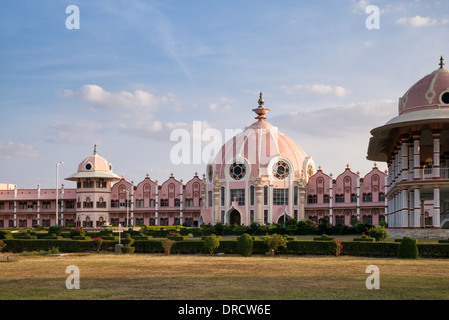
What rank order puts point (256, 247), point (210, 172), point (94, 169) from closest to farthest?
1. point (256, 247)
2. point (210, 172)
3. point (94, 169)

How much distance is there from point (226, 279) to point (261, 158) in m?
53.7

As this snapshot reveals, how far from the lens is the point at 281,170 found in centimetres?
7188

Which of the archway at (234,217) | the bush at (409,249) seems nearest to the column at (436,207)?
the bush at (409,249)

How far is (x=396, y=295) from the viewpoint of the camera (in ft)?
50.0

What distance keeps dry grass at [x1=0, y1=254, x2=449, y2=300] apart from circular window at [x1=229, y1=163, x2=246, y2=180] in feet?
147

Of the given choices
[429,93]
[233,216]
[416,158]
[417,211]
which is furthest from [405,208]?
[233,216]

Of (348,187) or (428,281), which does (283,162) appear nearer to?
(348,187)

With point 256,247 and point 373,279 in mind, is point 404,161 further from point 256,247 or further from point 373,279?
point 373,279

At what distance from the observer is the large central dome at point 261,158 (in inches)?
2817

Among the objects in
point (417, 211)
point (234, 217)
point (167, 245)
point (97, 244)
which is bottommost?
point (234, 217)

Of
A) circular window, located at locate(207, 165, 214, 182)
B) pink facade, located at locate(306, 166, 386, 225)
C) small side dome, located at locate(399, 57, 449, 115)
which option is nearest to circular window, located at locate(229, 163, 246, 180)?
circular window, located at locate(207, 165, 214, 182)

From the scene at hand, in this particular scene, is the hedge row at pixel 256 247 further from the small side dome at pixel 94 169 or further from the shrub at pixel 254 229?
the small side dome at pixel 94 169

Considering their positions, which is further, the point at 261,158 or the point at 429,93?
the point at 261,158
